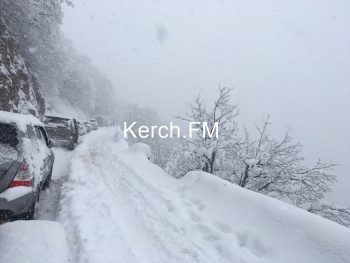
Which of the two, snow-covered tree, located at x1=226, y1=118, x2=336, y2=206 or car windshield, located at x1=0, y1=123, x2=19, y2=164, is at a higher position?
car windshield, located at x1=0, y1=123, x2=19, y2=164

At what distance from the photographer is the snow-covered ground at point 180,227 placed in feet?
12.6

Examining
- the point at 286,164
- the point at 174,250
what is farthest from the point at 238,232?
the point at 286,164

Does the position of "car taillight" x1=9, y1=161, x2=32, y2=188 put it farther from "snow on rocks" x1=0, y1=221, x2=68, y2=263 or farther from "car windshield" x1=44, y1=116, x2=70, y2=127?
"car windshield" x1=44, y1=116, x2=70, y2=127

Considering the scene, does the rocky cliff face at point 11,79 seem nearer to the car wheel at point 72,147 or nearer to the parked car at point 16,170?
the car wheel at point 72,147

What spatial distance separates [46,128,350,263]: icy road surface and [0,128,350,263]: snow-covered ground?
0.5 inches

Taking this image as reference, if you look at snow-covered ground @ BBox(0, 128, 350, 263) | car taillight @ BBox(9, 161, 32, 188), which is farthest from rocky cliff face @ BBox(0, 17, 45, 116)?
car taillight @ BBox(9, 161, 32, 188)

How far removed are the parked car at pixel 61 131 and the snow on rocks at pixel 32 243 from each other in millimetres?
10520

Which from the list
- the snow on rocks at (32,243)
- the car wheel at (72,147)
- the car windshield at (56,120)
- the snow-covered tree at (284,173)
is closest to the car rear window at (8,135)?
the snow on rocks at (32,243)

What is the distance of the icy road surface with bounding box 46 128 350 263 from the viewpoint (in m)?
3.96

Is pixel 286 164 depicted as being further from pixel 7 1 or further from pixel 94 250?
pixel 7 1

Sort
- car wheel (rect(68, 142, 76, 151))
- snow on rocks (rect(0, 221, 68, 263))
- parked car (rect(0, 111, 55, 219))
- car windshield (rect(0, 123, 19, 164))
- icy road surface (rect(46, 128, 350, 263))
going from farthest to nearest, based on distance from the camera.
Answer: car wheel (rect(68, 142, 76, 151)) < icy road surface (rect(46, 128, 350, 263)) < car windshield (rect(0, 123, 19, 164)) < parked car (rect(0, 111, 55, 219)) < snow on rocks (rect(0, 221, 68, 263))

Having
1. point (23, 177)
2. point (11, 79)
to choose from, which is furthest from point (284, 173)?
point (11, 79)

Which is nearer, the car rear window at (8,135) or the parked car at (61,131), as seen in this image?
the car rear window at (8,135)

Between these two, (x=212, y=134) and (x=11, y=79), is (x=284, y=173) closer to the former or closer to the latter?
(x=212, y=134)
